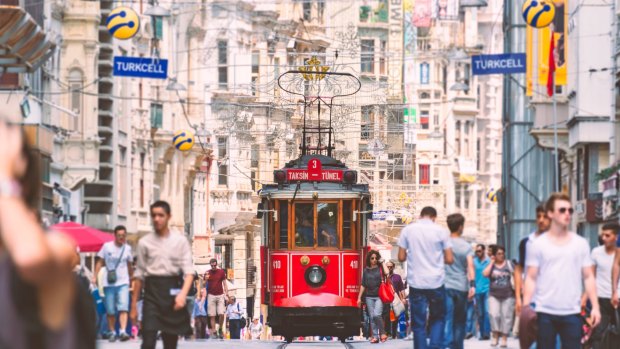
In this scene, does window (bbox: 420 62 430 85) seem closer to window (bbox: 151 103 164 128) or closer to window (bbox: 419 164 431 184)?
window (bbox: 419 164 431 184)

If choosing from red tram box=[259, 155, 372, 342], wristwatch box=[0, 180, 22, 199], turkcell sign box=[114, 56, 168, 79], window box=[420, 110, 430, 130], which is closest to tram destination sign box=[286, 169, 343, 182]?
red tram box=[259, 155, 372, 342]

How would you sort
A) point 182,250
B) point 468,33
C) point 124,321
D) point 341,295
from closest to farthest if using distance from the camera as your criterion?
point 182,250, point 124,321, point 341,295, point 468,33

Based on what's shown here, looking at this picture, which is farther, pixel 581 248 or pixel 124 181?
pixel 124 181

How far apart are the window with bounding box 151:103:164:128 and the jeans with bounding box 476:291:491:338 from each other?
4502 cm

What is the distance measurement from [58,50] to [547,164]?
17.6 metres

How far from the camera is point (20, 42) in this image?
3847 centimetres

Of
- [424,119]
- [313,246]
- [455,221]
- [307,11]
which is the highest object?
[307,11]

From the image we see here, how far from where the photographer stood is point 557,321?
12.5 m

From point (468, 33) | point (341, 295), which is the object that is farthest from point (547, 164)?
point (468, 33)

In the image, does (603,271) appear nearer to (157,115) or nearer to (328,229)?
(328,229)

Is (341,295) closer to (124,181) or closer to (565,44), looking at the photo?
(565,44)

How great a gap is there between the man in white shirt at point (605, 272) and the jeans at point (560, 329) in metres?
4.66

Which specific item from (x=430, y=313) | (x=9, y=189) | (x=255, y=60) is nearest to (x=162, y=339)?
(x=430, y=313)

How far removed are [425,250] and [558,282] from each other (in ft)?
Answer: 15.0
